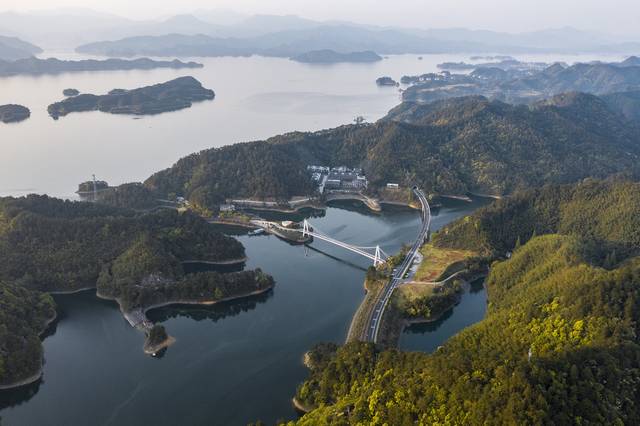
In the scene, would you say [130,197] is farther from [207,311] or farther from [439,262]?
[439,262]

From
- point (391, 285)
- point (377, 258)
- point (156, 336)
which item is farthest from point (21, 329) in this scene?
point (377, 258)

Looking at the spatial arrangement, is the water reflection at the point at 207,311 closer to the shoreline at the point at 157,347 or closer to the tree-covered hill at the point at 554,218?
the shoreline at the point at 157,347

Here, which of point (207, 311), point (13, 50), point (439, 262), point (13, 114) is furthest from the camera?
point (13, 50)

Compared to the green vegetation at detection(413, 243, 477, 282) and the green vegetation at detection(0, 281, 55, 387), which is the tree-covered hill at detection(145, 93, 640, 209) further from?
the green vegetation at detection(0, 281, 55, 387)

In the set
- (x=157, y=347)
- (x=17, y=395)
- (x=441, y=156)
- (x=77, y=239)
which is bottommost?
(x=17, y=395)

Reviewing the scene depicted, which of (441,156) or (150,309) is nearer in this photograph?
(150,309)

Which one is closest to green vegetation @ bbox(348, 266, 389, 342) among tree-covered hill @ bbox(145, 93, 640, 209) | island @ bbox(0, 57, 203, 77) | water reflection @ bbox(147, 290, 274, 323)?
water reflection @ bbox(147, 290, 274, 323)

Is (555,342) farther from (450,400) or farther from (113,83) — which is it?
(113,83)
